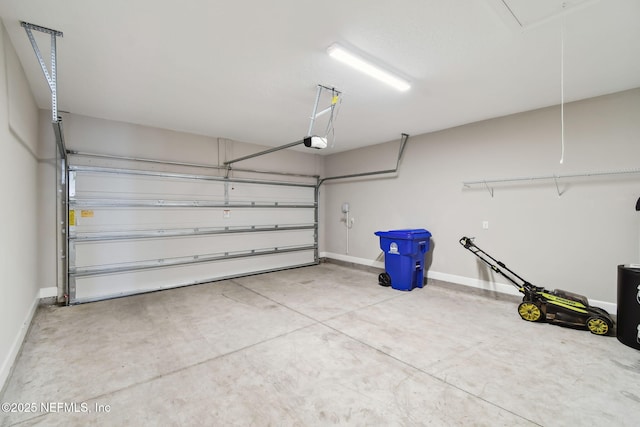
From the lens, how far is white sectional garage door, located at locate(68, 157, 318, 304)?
3.98 m

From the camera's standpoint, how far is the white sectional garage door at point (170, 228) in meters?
3.98

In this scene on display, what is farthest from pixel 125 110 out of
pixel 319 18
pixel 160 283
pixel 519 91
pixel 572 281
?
pixel 572 281

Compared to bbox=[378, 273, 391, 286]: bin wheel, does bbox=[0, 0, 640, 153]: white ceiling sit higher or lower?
higher

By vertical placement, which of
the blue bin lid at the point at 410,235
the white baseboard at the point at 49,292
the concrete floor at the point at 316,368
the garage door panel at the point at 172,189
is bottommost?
the concrete floor at the point at 316,368

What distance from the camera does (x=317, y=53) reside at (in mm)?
2410

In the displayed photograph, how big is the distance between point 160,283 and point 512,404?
4.78 meters

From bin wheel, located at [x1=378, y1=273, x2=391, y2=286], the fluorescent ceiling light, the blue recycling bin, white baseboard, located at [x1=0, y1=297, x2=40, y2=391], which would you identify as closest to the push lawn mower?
the blue recycling bin

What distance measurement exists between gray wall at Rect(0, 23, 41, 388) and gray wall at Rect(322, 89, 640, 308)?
16.8 feet

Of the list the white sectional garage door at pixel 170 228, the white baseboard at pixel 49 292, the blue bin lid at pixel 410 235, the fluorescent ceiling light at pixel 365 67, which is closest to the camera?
the fluorescent ceiling light at pixel 365 67

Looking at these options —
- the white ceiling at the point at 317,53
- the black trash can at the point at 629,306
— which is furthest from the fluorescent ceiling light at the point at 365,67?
the black trash can at the point at 629,306

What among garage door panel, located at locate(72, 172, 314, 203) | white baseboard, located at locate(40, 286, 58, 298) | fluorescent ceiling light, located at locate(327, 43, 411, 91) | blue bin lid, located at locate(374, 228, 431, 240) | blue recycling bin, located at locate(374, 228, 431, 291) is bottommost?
white baseboard, located at locate(40, 286, 58, 298)

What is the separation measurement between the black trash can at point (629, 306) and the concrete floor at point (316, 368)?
12 centimetres

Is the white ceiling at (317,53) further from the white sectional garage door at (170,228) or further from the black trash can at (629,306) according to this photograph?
the black trash can at (629,306)

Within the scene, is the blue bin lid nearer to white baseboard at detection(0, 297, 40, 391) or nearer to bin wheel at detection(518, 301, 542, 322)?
bin wheel at detection(518, 301, 542, 322)
